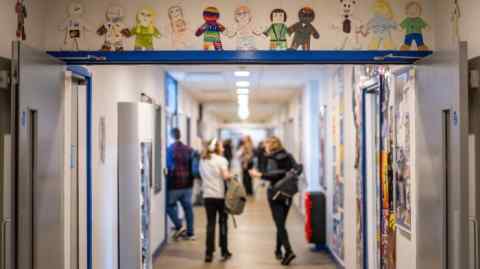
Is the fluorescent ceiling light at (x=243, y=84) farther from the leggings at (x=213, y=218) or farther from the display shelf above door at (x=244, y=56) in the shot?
the display shelf above door at (x=244, y=56)

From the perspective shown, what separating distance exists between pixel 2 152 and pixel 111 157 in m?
2.61

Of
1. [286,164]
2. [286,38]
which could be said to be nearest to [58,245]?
[286,38]

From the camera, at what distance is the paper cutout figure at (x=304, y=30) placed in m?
3.29

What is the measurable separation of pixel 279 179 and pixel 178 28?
405 centimetres

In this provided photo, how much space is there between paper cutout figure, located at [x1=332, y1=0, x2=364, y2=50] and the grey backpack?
165 inches

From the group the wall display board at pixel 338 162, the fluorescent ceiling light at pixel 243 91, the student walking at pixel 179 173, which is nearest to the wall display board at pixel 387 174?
the wall display board at pixel 338 162

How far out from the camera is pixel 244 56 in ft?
10.7

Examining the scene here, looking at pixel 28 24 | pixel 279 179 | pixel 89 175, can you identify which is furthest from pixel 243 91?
pixel 28 24

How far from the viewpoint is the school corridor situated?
7152 mm

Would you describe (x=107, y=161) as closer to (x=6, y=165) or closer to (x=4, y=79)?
(x=6, y=165)

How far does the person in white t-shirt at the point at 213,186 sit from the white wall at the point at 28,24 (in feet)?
13.3

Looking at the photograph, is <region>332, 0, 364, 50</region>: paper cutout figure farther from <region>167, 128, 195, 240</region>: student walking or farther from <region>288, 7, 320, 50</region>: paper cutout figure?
<region>167, 128, 195, 240</region>: student walking

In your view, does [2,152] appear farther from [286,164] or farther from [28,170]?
[286,164]

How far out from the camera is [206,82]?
1079cm
